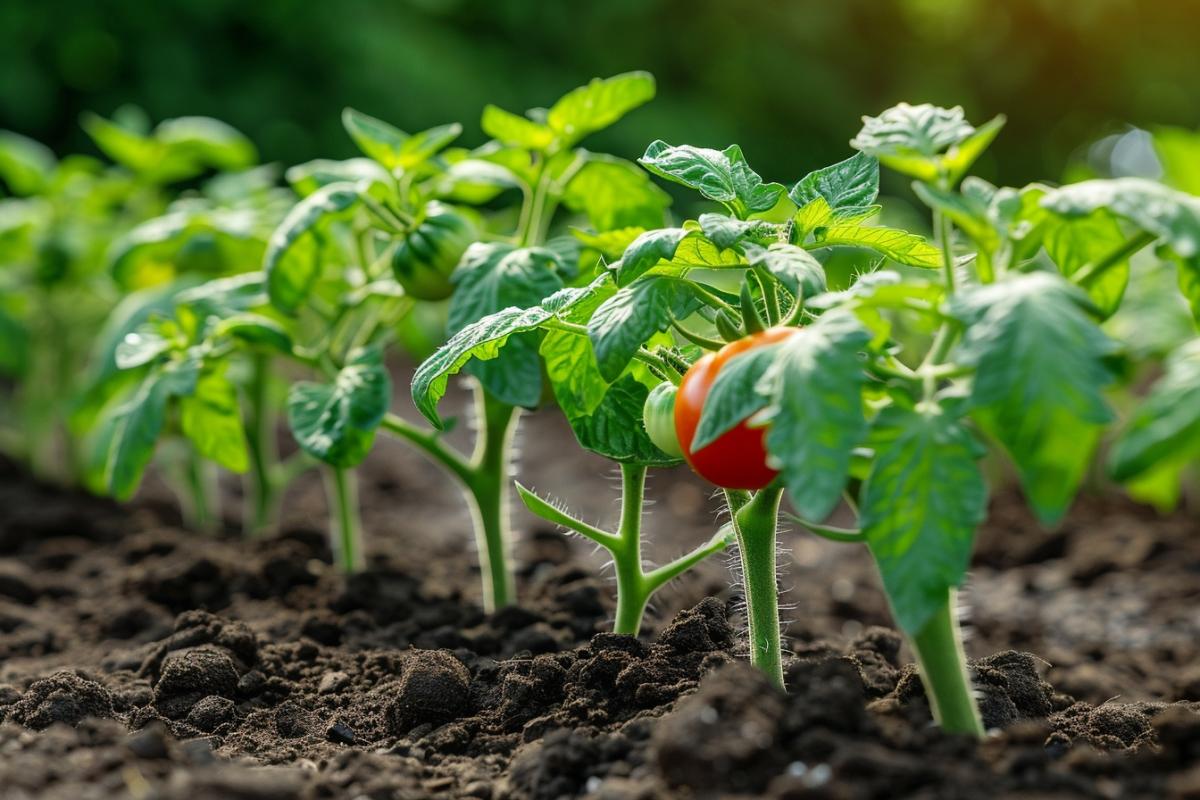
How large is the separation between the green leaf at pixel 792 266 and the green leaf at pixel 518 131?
2.45 feet

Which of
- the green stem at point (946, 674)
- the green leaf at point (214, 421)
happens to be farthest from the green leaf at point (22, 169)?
the green stem at point (946, 674)

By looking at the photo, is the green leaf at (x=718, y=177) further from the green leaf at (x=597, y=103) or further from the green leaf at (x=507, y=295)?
the green leaf at (x=597, y=103)

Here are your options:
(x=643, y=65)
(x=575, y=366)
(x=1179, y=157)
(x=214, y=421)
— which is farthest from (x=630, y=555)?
(x=643, y=65)

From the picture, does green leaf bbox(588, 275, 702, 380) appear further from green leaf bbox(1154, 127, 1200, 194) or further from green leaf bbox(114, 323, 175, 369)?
green leaf bbox(1154, 127, 1200, 194)

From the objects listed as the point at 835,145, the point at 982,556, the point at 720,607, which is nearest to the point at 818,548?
the point at 982,556

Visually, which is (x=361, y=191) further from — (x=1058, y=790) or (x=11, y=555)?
(x=11, y=555)

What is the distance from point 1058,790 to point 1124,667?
50.4 inches

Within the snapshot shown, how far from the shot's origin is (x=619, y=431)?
58.9 inches

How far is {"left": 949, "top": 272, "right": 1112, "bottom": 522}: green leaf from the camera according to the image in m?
1.03

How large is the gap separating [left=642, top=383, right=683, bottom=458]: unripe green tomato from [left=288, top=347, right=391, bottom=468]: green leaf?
0.53 meters

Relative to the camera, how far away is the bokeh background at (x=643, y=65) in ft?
20.6

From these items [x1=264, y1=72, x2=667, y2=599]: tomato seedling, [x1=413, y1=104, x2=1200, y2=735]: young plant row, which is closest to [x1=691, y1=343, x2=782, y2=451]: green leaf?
[x1=413, y1=104, x2=1200, y2=735]: young plant row

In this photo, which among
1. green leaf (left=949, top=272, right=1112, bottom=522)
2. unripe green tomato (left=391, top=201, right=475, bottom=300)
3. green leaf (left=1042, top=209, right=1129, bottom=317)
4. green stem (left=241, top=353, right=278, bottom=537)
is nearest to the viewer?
green leaf (left=949, top=272, right=1112, bottom=522)

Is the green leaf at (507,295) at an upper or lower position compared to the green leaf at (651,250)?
upper
